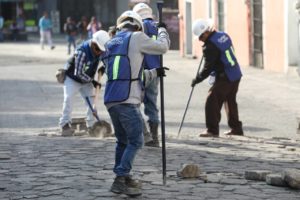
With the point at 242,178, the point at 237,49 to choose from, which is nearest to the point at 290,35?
the point at 237,49

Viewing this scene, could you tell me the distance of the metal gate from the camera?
2537cm

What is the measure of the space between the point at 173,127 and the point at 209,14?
1743cm

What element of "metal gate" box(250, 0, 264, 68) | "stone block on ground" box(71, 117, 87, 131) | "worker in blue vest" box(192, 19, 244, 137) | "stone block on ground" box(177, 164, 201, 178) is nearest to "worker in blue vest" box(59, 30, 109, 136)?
"stone block on ground" box(71, 117, 87, 131)

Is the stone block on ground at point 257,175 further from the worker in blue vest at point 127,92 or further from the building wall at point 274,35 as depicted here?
the building wall at point 274,35

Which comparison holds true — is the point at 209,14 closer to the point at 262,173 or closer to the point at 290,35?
the point at 290,35

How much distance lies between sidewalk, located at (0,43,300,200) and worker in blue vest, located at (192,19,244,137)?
1.06ft

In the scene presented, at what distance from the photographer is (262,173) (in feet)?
27.6

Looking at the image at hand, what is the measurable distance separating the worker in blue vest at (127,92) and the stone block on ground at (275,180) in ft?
4.24

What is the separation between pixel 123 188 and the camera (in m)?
7.60

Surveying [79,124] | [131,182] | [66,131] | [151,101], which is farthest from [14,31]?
[131,182]

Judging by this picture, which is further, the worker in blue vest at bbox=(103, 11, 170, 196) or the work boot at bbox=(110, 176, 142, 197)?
the worker in blue vest at bbox=(103, 11, 170, 196)

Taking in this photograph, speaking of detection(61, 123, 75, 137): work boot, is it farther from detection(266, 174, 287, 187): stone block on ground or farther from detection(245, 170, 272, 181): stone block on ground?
detection(266, 174, 287, 187): stone block on ground

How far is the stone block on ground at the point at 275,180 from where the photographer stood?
8.05 m

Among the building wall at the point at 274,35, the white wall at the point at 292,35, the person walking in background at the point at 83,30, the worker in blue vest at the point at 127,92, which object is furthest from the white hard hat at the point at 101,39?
the person walking in background at the point at 83,30
